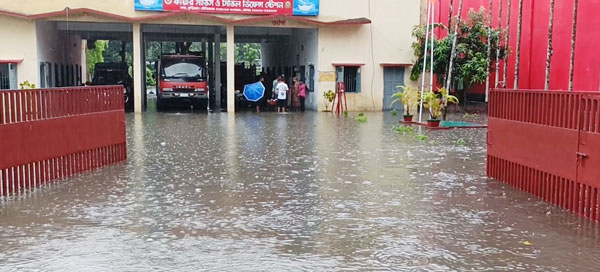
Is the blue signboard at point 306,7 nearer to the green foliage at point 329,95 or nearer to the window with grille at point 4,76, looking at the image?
the green foliage at point 329,95

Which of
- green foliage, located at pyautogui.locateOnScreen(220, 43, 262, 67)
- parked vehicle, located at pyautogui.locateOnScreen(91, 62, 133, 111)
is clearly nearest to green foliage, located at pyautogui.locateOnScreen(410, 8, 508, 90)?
parked vehicle, located at pyautogui.locateOnScreen(91, 62, 133, 111)

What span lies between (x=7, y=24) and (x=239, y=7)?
31.1 ft

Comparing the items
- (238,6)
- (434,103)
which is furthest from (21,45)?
(434,103)

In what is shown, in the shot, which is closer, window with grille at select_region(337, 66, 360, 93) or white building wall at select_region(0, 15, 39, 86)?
white building wall at select_region(0, 15, 39, 86)

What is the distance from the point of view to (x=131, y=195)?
8.41 metres

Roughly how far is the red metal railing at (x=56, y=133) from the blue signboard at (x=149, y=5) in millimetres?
16016

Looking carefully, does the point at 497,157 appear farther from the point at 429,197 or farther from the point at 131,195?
the point at 131,195

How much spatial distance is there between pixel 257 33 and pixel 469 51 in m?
12.1

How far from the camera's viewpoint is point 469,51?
1065 inches

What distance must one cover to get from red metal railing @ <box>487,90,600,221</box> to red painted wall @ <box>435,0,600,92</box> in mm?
12541

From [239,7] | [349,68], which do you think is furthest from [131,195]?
[349,68]

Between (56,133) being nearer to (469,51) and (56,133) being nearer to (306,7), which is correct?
(306,7)

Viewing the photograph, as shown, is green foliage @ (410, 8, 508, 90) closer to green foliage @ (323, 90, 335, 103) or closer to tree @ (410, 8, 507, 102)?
tree @ (410, 8, 507, 102)

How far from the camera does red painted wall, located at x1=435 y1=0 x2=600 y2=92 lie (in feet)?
68.1
